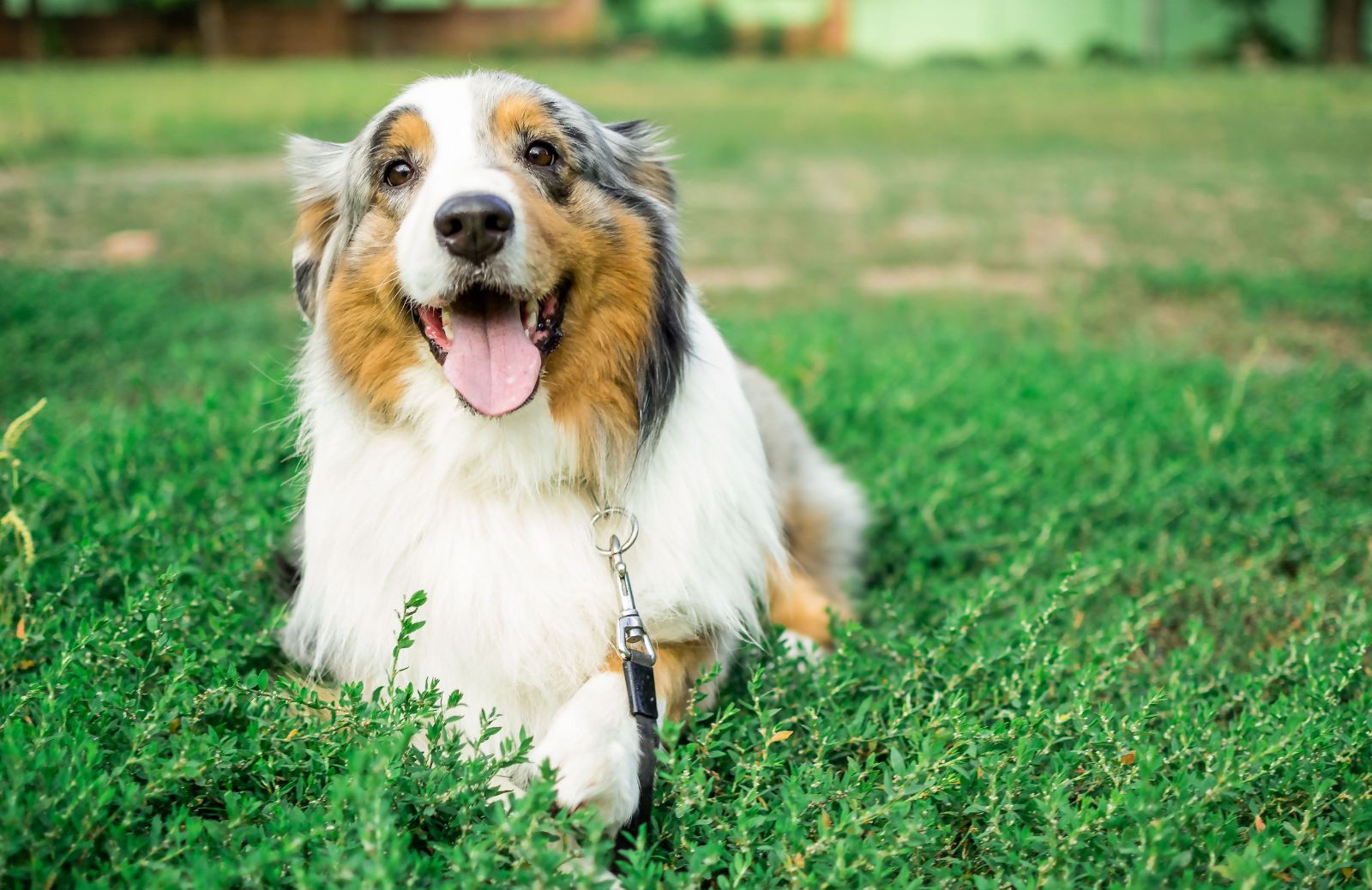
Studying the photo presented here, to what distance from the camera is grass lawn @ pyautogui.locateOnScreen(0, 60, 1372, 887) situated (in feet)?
7.18

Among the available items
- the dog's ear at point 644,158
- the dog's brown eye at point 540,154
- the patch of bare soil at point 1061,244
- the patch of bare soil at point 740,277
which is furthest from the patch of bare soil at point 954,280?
the dog's brown eye at point 540,154

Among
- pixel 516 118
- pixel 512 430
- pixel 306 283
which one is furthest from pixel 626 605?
pixel 306 283

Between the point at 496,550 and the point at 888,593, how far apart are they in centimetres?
143

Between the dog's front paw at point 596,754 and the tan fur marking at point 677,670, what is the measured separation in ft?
0.49

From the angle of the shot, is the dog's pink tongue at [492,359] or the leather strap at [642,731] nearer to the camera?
the leather strap at [642,731]

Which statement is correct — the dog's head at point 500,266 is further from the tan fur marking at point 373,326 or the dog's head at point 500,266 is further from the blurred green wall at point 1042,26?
the blurred green wall at point 1042,26

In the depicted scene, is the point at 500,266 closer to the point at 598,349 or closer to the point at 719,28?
the point at 598,349

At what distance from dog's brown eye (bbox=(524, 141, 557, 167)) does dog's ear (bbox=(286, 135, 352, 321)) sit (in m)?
0.56

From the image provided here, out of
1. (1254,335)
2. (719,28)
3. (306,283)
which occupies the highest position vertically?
(719,28)

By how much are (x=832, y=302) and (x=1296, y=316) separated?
3095mm

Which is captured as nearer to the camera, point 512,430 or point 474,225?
point 474,225

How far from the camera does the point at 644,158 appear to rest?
3.28 meters

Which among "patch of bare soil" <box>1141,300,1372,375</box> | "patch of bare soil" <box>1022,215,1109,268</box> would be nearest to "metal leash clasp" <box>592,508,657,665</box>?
"patch of bare soil" <box>1141,300,1372,375</box>

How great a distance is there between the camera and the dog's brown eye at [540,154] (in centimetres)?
296
